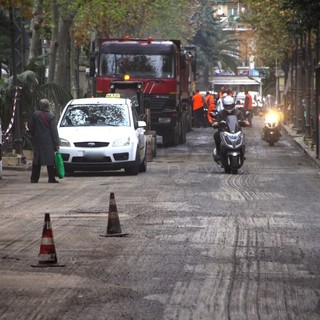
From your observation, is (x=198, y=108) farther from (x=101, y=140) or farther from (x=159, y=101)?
(x=101, y=140)

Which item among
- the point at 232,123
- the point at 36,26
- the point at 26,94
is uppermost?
the point at 36,26

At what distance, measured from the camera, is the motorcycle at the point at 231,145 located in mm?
28250

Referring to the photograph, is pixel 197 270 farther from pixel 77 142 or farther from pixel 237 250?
pixel 77 142

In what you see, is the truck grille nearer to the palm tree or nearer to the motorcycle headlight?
the palm tree

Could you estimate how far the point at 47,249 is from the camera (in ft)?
38.1

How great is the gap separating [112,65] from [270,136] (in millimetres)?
7493

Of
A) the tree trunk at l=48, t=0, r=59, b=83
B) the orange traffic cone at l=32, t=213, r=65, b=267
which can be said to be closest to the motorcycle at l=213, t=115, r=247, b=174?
the tree trunk at l=48, t=0, r=59, b=83

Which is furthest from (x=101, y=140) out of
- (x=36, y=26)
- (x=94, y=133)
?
(x=36, y=26)

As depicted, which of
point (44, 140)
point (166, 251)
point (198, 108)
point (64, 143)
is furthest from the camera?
point (198, 108)

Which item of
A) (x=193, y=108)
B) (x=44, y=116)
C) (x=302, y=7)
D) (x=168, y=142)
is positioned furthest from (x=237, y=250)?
(x=193, y=108)

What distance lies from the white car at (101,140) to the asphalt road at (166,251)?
2060 mm

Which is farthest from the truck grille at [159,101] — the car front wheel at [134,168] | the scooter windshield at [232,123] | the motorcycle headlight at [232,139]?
the car front wheel at [134,168]

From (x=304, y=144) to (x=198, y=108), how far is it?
1986 cm

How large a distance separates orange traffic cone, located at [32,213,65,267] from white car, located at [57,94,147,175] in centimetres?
1551
